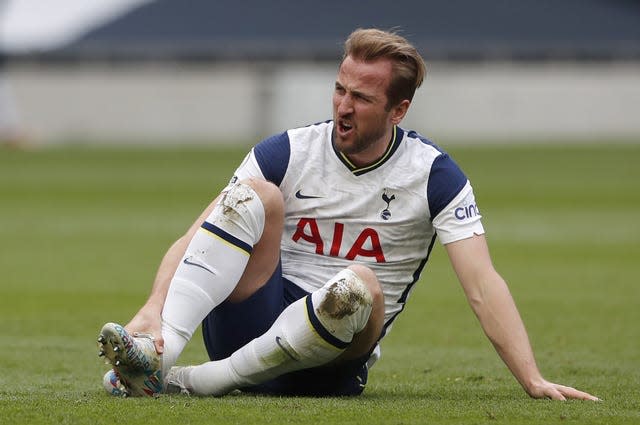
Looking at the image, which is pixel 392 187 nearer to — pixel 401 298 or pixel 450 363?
pixel 401 298

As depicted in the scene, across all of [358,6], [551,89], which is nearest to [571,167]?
[551,89]

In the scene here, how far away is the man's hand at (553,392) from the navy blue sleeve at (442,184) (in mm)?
830

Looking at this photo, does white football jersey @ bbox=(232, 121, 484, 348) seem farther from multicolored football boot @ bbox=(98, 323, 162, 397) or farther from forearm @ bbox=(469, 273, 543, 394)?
multicolored football boot @ bbox=(98, 323, 162, 397)

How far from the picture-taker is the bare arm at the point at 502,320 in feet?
17.4

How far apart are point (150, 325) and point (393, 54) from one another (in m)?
1.47

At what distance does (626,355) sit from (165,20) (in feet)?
192

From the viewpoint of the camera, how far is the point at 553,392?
209 inches

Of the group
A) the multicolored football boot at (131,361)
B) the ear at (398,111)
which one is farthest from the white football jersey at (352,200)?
the multicolored football boot at (131,361)

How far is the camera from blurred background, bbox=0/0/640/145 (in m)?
58.1

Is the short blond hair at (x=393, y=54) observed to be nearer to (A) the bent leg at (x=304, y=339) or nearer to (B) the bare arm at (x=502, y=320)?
(B) the bare arm at (x=502, y=320)

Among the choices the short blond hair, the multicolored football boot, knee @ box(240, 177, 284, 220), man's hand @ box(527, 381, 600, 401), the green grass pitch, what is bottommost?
the green grass pitch

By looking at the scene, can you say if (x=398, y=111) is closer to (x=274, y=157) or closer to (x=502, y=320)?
(x=274, y=157)

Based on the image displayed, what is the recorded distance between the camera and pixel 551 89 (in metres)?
58.2

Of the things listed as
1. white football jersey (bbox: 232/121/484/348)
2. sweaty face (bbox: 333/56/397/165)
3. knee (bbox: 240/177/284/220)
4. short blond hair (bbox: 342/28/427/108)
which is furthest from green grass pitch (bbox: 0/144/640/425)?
short blond hair (bbox: 342/28/427/108)
